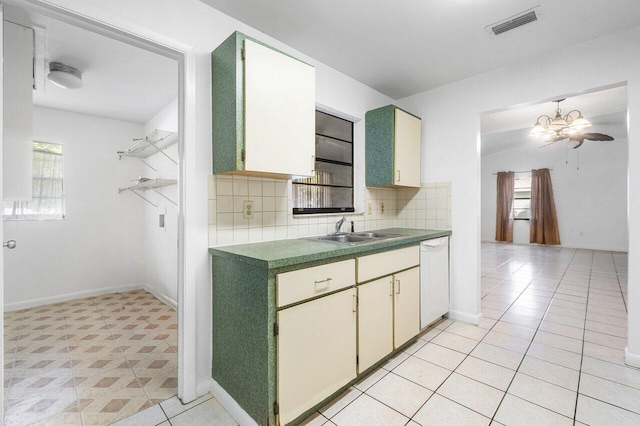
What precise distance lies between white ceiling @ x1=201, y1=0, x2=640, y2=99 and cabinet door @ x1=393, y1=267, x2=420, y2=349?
70.9 inches

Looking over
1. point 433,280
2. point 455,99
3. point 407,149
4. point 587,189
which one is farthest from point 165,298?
point 587,189

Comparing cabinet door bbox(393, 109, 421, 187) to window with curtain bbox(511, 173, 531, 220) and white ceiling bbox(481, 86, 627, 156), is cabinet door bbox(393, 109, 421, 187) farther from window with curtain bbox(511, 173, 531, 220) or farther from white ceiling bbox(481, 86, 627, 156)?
window with curtain bbox(511, 173, 531, 220)

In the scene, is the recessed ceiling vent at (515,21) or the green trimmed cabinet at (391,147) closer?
the recessed ceiling vent at (515,21)

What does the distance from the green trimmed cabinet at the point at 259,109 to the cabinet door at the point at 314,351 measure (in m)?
0.86

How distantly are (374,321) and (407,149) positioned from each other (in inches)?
70.7

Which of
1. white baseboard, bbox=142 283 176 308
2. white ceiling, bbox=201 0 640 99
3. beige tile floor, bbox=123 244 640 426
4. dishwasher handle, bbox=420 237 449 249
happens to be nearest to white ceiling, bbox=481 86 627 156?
white ceiling, bbox=201 0 640 99

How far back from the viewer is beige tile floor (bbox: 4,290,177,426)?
1.68 m

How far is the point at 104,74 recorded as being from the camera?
2.74 meters

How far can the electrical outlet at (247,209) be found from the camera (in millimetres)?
1996

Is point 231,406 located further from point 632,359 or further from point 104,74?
point 104,74

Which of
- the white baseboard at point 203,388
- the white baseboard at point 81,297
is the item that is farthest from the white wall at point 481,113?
the white baseboard at point 81,297

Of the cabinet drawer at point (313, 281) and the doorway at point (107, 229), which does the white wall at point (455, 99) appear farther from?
the doorway at point (107, 229)

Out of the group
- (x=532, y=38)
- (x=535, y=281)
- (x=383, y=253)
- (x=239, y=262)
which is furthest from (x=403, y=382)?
(x=535, y=281)

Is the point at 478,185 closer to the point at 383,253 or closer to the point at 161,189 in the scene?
the point at 383,253
